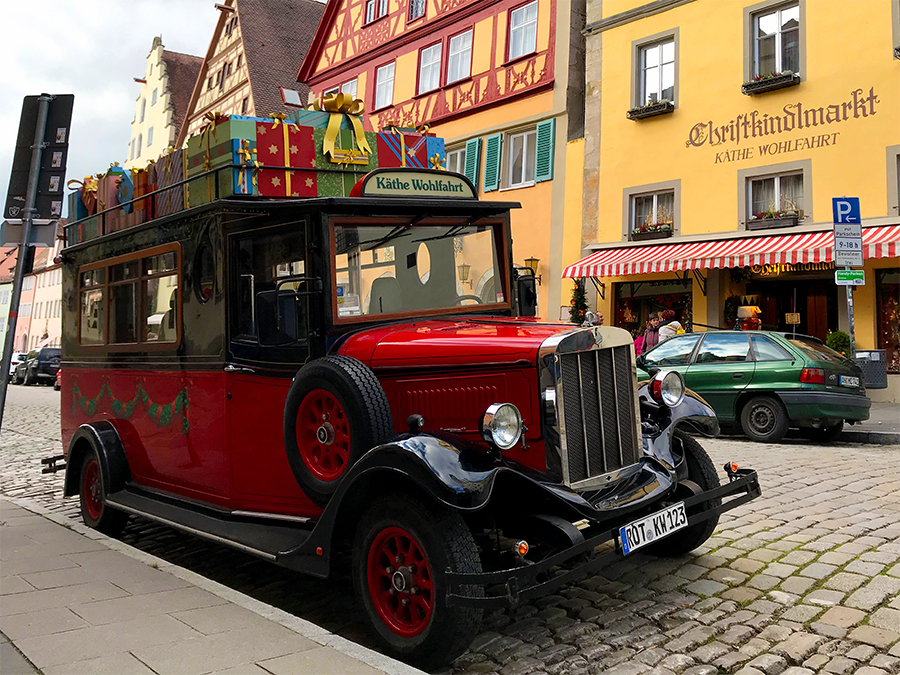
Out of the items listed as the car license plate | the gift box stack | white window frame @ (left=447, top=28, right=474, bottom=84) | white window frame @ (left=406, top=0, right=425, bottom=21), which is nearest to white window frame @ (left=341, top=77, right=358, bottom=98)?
white window frame @ (left=406, top=0, right=425, bottom=21)

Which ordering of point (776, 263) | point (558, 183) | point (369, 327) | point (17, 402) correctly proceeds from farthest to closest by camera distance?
point (17, 402), point (558, 183), point (776, 263), point (369, 327)

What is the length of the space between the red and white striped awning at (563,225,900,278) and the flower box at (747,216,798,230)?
273 millimetres

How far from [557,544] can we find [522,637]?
2.21 feet

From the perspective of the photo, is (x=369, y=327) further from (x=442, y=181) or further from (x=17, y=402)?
(x=17, y=402)

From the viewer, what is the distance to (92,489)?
7055mm

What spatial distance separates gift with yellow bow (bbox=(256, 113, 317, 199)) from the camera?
222 inches

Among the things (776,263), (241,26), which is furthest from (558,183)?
(241,26)

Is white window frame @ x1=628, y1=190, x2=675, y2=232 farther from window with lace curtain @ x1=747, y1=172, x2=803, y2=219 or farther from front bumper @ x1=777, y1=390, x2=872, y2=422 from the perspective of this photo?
front bumper @ x1=777, y1=390, x2=872, y2=422

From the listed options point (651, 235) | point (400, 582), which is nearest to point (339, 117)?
point (400, 582)

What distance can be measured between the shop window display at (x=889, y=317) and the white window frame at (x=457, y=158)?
1176 cm

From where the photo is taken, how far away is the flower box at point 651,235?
1830 centimetres

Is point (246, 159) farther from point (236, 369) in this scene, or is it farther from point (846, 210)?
point (846, 210)

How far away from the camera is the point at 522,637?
14.0 feet

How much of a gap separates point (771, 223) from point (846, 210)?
14.8ft
